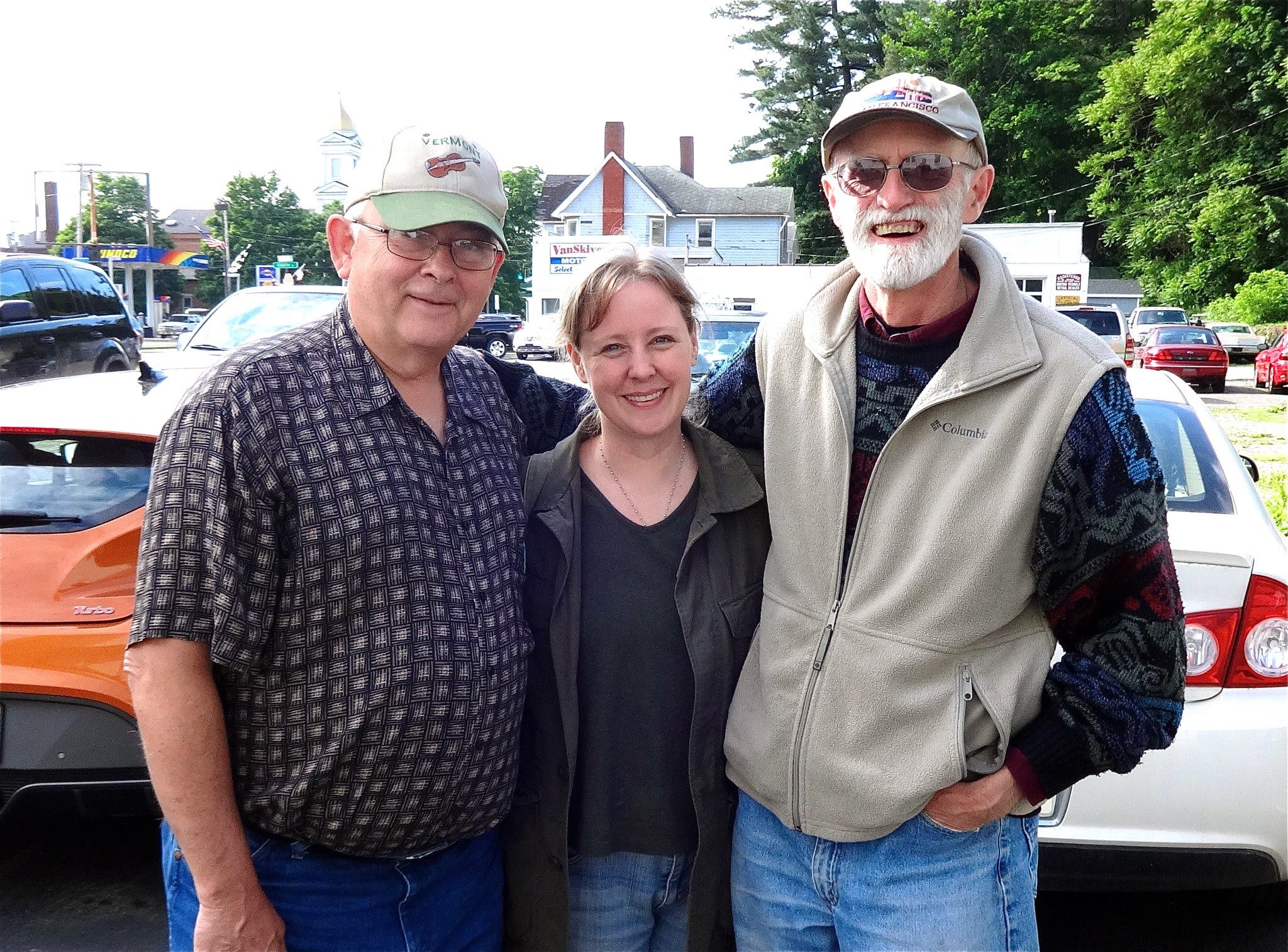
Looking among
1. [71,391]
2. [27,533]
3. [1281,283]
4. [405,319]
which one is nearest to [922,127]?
[405,319]

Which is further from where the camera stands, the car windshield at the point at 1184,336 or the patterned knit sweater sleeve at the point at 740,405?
the car windshield at the point at 1184,336

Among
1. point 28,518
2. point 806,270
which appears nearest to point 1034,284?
point 806,270

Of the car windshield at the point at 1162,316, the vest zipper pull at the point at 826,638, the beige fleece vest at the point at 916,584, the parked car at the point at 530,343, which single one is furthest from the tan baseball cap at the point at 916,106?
the car windshield at the point at 1162,316

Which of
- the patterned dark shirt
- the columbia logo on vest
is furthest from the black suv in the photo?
the columbia logo on vest

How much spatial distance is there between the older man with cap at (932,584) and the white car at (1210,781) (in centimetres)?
95

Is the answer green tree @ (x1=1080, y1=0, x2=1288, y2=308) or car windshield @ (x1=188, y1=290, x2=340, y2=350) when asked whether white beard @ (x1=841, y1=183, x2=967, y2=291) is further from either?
green tree @ (x1=1080, y1=0, x2=1288, y2=308)

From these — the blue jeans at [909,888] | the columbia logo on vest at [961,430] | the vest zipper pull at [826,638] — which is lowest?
the blue jeans at [909,888]

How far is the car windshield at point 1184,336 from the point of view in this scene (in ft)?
83.4

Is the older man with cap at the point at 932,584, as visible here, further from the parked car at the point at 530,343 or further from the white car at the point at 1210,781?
the parked car at the point at 530,343

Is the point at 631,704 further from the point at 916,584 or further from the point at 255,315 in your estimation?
the point at 255,315

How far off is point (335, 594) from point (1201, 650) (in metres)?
2.36

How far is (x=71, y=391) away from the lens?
389cm

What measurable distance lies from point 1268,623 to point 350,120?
290 ft

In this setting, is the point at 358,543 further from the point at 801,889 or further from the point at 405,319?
the point at 801,889
